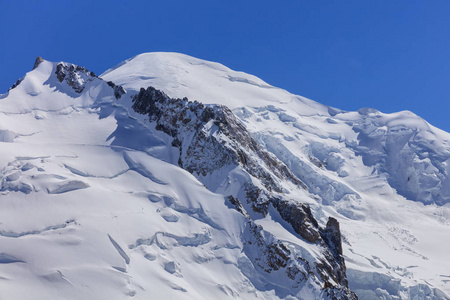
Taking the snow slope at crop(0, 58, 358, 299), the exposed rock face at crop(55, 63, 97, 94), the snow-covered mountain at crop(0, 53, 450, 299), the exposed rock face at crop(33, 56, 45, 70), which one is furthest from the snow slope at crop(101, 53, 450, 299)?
the snow slope at crop(0, 58, 358, 299)

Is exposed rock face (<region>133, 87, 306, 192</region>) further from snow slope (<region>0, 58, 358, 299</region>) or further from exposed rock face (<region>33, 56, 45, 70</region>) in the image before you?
exposed rock face (<region>33, 56, 45, 70</region>)

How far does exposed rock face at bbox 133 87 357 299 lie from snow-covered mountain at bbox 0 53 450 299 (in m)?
0.20

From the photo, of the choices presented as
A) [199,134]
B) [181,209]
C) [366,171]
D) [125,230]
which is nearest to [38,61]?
[199,134]

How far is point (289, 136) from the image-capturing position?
542 ft

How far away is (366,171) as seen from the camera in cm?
17200

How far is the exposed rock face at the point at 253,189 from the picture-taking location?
279ft

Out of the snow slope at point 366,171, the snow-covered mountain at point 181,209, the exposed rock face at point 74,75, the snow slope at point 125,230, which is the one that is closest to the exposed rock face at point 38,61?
the snow-covered mountain at point 181,209

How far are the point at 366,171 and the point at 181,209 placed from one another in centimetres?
9416

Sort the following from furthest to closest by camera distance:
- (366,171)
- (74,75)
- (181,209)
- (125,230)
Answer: (366,171)
(74,75)
(181,209)
(125,230)

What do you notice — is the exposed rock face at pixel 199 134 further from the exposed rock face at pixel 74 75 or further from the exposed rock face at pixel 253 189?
the exposed rock face at pixel 74 75

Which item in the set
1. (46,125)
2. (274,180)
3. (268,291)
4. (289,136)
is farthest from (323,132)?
(268,291)

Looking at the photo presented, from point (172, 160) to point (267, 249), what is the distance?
24650 mm

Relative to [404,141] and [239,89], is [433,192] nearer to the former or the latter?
[404,141]

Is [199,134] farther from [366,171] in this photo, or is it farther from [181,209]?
[366,171]
